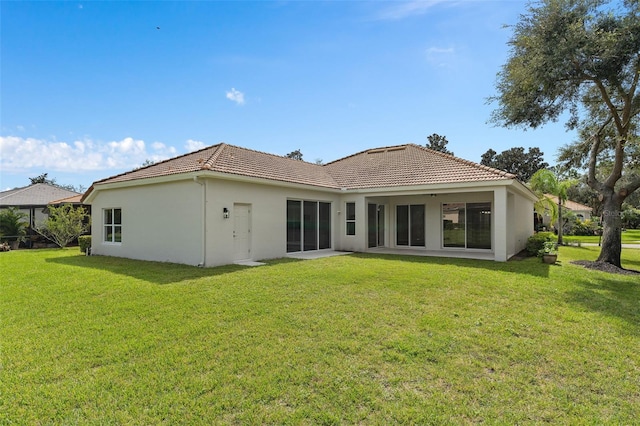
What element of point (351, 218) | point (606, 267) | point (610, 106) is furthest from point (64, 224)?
point (610, 106)

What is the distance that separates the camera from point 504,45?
1352cm

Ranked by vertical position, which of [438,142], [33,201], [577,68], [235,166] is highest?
[438,142]

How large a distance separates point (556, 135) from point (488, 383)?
17.8 metres

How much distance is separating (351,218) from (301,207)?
127 inches

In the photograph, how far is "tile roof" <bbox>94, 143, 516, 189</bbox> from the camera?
1402cm

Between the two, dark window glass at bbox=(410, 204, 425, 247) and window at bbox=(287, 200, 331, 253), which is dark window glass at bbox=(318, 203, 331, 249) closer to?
window at bbox=(287, 200, 331, 253)

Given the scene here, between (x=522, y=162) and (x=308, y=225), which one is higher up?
(x=522, y=162)

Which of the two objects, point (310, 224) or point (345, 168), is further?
point (345, 168)

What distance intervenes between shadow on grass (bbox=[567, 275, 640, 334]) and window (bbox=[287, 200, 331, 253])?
10.3 meters

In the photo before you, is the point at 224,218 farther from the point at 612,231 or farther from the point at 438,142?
the point at 438,142

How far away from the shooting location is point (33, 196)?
28.7 metres

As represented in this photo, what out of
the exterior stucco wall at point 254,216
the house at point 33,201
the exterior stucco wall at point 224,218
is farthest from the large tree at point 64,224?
the exterior stucco wall at point 254,216

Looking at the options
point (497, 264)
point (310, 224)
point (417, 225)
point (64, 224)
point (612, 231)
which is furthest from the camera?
point (64, 224)

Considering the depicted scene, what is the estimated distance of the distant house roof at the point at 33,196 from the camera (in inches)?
1061
